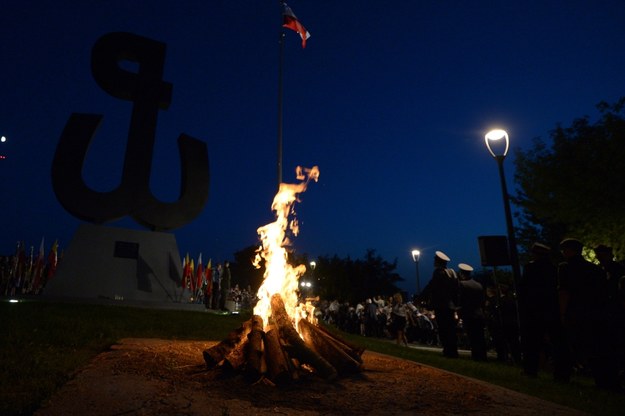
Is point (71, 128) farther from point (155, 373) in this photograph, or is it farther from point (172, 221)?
point (155, 373)

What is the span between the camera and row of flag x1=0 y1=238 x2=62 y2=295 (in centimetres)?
1986

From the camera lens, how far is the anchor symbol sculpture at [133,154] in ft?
48.8

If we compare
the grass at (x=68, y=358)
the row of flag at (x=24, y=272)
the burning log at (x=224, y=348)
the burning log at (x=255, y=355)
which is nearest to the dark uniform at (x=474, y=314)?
the grass at (x=68, y=358)

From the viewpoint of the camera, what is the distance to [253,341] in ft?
15.3

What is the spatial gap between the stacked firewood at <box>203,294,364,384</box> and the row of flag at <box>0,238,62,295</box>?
19.4 metres

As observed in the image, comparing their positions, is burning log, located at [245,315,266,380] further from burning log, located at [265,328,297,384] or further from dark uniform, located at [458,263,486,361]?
dark uniform, located at [458,263,486,361]

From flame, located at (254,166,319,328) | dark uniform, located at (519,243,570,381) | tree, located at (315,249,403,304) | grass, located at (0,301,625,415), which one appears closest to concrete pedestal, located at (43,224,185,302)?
grass, located at (0,301,625,415)

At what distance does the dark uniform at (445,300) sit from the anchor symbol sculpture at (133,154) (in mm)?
11455

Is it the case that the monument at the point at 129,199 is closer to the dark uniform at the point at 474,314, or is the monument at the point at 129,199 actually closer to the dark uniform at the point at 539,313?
the dark uniform at the point at 474,314

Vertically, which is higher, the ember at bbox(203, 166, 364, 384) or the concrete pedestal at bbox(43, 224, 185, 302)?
the concrete pedestal at bbox(43, 224, 185, 302)

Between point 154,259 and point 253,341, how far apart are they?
12773mm

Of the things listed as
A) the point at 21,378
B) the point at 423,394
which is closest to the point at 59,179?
the point at 21,378

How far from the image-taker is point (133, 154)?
52.6 ft

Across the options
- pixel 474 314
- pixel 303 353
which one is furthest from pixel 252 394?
pixel 474 314
